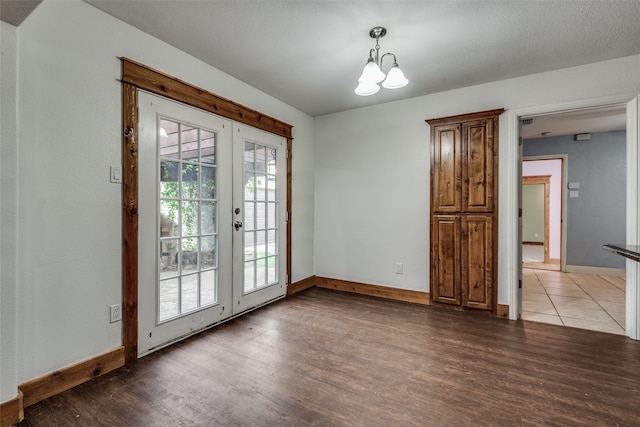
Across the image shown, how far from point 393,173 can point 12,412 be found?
3.77 m

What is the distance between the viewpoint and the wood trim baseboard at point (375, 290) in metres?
3.58

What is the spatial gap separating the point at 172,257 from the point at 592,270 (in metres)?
6.73

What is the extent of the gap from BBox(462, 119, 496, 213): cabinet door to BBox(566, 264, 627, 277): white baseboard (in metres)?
3.65

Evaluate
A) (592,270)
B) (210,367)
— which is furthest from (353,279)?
(592,270)

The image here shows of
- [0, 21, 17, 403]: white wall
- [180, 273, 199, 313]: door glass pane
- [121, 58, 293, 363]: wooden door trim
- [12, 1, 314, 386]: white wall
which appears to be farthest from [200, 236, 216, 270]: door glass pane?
[0, 21, 17, 403]: white wall

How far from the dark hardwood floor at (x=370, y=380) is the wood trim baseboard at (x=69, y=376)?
54mm

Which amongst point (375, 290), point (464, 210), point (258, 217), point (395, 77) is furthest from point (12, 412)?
point (464, 210)

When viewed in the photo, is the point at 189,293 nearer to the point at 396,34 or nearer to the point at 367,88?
the point at 367,88

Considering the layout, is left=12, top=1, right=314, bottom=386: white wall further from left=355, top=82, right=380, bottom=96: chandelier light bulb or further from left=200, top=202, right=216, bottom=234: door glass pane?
left=355, top=82, right=380, bottom=96: chandelier light bulb

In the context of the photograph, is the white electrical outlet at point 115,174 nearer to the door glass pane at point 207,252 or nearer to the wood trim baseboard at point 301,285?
the door glass pane at point 207,252

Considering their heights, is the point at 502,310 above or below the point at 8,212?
below

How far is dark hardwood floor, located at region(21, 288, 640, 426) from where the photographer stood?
1.59 metres

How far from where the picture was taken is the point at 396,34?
90.0 inches

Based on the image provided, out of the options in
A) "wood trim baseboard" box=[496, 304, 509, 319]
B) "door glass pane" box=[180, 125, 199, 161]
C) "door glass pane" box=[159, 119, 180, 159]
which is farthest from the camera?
"wood trim baseboard" box=[496, 304, 509, 319]
